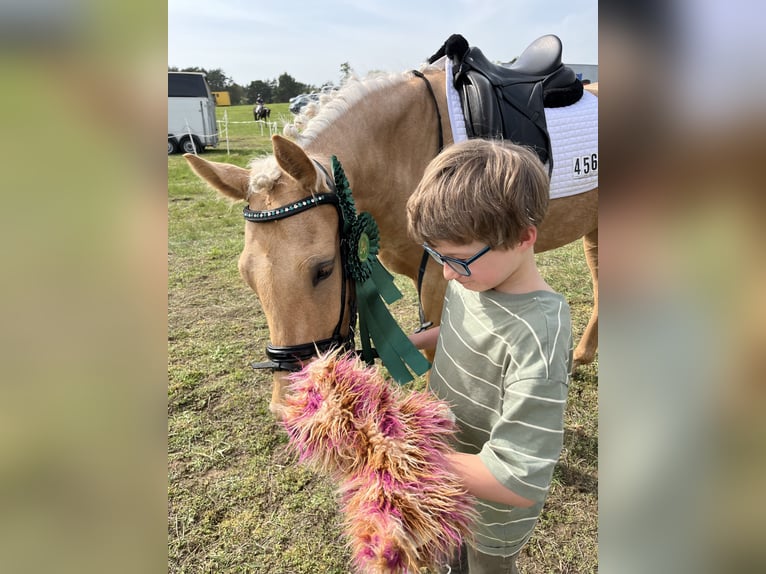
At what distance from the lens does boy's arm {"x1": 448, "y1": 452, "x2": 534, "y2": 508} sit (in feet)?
3.20

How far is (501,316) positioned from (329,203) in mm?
941

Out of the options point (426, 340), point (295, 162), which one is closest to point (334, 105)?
point (295, 162)

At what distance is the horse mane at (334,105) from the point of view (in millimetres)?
2105

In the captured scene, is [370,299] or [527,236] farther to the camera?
[370,299]

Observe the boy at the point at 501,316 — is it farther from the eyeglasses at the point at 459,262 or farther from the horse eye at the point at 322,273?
the horse eye at the point at 322,273

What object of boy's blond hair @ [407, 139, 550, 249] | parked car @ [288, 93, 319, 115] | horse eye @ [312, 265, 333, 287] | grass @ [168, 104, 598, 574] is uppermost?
parked car @ [288, 93, 319, 115]

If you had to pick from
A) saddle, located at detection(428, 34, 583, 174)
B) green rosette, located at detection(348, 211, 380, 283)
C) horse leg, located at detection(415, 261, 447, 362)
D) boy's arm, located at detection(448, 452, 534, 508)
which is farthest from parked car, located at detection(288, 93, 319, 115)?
boy's arm, located at detection(448, 452, 534, 508)

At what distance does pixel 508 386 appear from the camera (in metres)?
1.05

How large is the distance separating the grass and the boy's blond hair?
1395mm

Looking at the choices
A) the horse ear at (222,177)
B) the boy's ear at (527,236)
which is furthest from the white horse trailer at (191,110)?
the boy's ear at (527,236)

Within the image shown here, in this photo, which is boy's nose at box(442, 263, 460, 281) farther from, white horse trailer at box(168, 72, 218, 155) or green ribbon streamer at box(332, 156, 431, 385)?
white horse trailer at box(168, 72, 218, 155)

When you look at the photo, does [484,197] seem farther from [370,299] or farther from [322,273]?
[370,299]

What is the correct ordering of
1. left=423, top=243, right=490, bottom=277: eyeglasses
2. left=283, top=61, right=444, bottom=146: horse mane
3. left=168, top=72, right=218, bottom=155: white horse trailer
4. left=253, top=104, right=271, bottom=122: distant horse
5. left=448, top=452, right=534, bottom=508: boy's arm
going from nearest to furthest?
1. left=448, top=452, right=534, bottom=508: boy's arm
2. left=423, top=243, right=490, bottom=277: eyeglasses
3. left=283, top=61, right=444, bottom=146: horse mane
4. left=168, top=72, right=218, bottom=155: white horse trailer
5. left=253, top=104, right=271, bottom=122: distant horse
